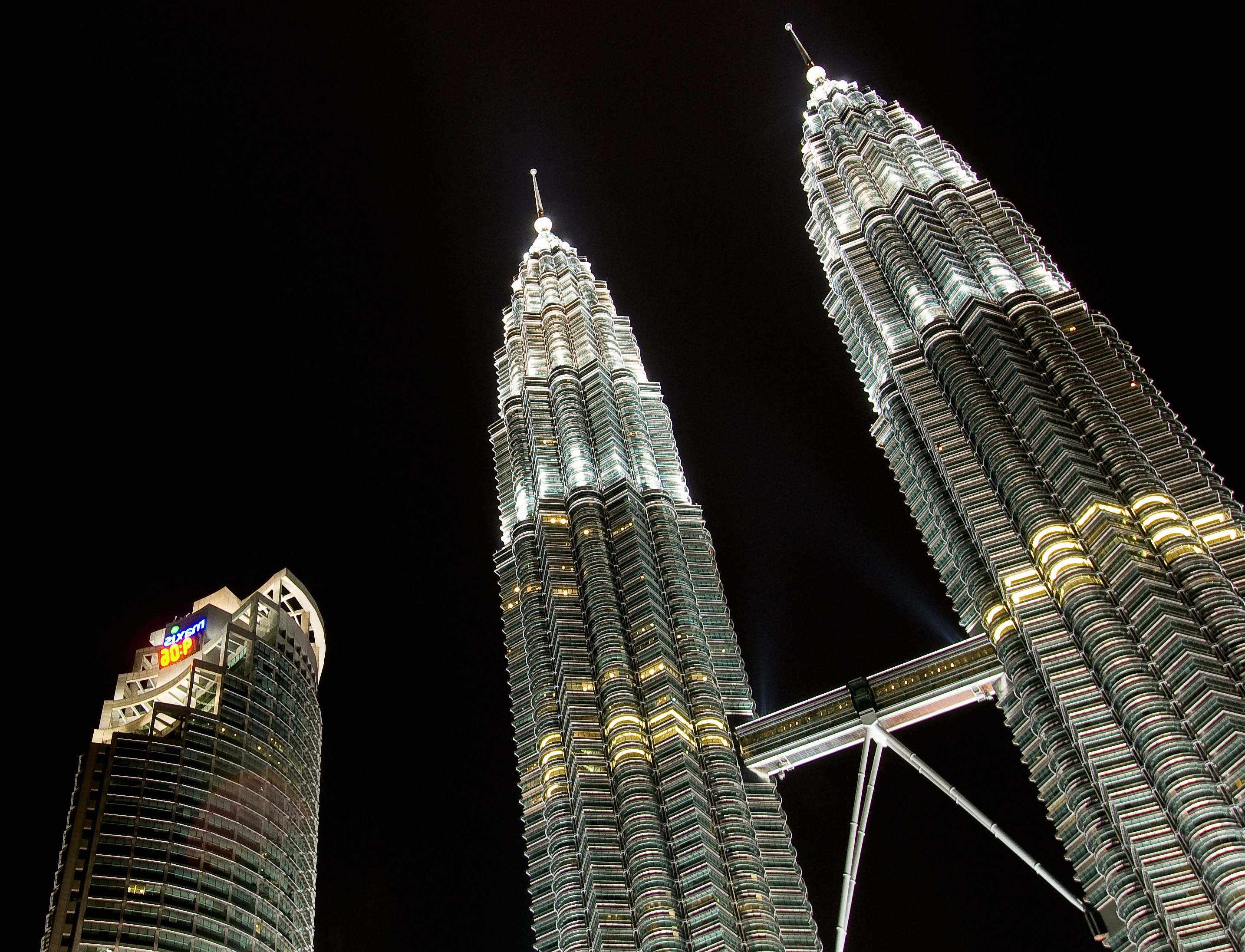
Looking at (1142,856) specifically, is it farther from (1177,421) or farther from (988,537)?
(1177,421)

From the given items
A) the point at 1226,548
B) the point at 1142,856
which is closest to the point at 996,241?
the point at 1226,548

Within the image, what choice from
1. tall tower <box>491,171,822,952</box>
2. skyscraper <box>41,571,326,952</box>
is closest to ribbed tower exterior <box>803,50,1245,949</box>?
tall tower <box>491,171,822,952</box>

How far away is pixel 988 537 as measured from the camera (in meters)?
79.0

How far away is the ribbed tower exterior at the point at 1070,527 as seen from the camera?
6366 centimetres

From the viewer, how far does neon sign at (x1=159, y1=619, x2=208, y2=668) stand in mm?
123625

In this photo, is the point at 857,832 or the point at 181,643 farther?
the point at 181,643

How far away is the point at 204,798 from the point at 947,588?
53.6 m

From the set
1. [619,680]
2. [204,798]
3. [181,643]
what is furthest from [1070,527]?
[181,643]

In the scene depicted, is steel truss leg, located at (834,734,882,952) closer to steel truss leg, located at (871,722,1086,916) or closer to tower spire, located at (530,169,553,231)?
steel truss leg, located at (871,722,1086,916)

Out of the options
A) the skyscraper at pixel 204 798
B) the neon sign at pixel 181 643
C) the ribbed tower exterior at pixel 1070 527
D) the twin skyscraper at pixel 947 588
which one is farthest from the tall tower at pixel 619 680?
the neon sign at pixel 181 643

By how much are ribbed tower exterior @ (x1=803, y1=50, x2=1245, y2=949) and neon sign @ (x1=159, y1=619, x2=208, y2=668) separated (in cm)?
5845

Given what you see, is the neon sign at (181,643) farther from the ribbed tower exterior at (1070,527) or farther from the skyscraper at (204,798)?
the ribbed tower exterior at (1070,527)

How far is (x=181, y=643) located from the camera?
409 ft

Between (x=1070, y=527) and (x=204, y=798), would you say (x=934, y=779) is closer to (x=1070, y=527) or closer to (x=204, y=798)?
(x=1070, y=527)
